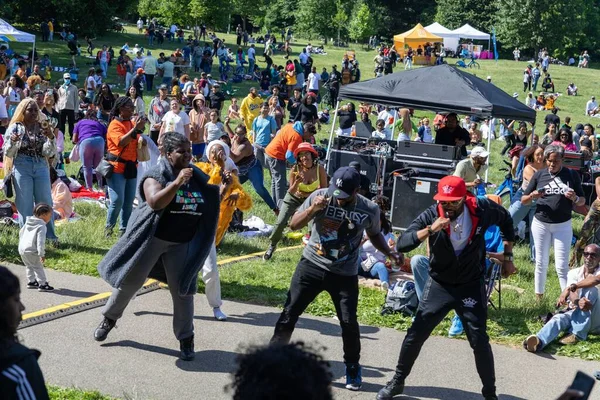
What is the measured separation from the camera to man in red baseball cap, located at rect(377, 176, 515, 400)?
5.91 metres

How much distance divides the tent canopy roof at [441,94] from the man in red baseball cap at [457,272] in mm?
7826

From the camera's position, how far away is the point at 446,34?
56.4m

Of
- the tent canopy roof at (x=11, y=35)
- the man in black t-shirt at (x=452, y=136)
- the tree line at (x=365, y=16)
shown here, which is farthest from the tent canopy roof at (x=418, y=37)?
the man in black t-shirt at (x=452, y=136)

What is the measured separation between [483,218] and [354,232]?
0.93m

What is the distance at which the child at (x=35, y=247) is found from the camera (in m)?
8.27

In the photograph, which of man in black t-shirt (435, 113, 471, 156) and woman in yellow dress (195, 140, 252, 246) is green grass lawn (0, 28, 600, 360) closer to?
woman in yellow dress (195, 140, 252, 246)

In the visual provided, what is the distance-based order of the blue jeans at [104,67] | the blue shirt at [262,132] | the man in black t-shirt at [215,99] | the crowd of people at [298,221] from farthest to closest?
the blue jeans at [104,67], the man in black t-shirt at [215,99], the blue shirt at [262,132], the crowd of people at [298,221]

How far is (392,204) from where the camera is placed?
1331 cm

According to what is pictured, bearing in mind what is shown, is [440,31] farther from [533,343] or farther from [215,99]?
[533,343]

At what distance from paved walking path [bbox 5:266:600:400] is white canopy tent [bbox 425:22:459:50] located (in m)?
50.4

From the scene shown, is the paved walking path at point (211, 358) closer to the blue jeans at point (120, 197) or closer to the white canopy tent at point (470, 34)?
the blue jeans at point (120, 197)

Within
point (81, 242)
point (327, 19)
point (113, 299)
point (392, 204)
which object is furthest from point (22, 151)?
point (327, 19)

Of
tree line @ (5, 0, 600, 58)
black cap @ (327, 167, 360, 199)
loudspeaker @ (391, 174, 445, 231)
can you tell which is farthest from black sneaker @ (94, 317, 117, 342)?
tree line @ (5, 0, 600, 58)

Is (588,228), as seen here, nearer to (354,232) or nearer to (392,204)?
(392,204)
